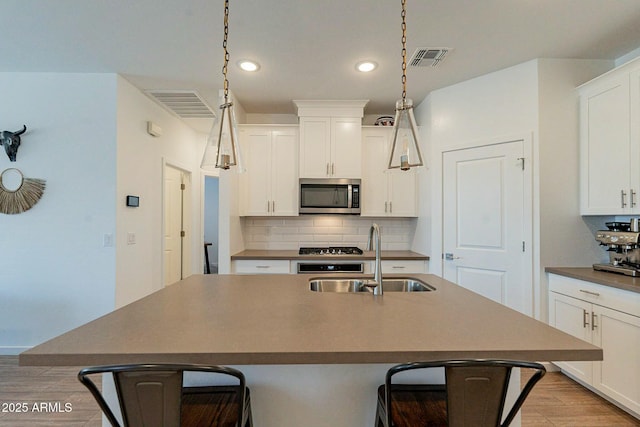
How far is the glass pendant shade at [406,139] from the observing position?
5.08ft

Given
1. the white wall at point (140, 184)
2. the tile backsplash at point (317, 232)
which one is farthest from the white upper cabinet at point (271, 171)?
the white wall at point (140, 184)

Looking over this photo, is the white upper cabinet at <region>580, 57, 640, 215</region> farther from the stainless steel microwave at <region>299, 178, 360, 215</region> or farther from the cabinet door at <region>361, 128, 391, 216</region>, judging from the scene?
the stainless steel microwave at <region>299, 178, 360, 215</region>

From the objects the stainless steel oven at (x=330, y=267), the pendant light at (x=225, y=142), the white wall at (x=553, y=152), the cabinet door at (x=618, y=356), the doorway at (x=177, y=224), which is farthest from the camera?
the doorway at (x=177, y=224)

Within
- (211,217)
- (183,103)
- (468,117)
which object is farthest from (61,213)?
(211,217)

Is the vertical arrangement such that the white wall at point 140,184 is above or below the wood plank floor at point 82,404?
above

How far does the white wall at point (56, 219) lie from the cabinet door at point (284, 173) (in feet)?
5.21

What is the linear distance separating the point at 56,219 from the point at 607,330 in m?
4.52

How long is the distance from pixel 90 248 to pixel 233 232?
130 cm

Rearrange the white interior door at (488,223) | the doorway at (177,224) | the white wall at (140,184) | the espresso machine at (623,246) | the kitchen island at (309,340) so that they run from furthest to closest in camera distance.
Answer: the doorway at (177,224) < the white wall at (140,184) < the white interior door at (488,223) < the espresso machine at (623,246) < the kitchen island at (309,340)

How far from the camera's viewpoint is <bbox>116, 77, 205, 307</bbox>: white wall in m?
3.04

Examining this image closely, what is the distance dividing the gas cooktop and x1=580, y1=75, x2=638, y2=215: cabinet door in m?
2.08

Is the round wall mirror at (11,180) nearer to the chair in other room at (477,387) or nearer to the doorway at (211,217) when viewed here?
the chair in other room at (477,387)

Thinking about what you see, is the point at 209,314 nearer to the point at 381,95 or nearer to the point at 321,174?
the point at 321,174

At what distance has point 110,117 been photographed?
2.96 metres
